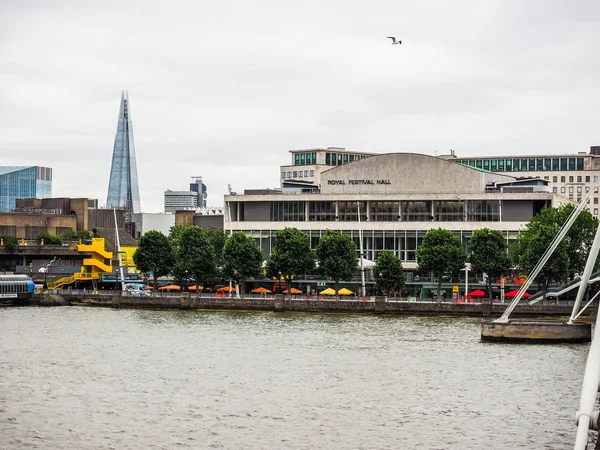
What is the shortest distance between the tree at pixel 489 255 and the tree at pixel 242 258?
82.4 ft

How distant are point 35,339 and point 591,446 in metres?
53.1

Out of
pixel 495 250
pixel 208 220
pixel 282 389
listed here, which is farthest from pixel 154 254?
pixel 282 389

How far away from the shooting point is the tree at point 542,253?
116 metres

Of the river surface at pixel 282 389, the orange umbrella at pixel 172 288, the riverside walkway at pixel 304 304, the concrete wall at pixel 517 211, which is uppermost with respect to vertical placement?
the concrete wall at pixel 517 211

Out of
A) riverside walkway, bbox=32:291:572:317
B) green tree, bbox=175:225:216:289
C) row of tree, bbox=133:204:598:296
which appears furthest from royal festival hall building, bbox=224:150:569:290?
riverside walkway, bbox=32:291:572:317

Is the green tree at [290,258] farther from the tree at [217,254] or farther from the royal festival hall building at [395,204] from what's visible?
the royal festival hall building at [395,204]

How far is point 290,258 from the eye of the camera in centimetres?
13188

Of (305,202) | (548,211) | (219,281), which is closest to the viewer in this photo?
(548,211)

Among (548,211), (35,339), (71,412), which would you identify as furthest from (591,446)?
(548,211)

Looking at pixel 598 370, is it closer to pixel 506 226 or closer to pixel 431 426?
pixel 431 426

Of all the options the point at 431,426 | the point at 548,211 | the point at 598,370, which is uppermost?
the point at 548,211

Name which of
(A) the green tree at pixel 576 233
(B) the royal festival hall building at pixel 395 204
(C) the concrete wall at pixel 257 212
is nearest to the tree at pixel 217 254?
(B) the royal festival hall building at pixel 395 204

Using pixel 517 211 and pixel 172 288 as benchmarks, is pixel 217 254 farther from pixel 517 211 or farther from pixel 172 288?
pixel 517 211

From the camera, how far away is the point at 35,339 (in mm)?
85812
